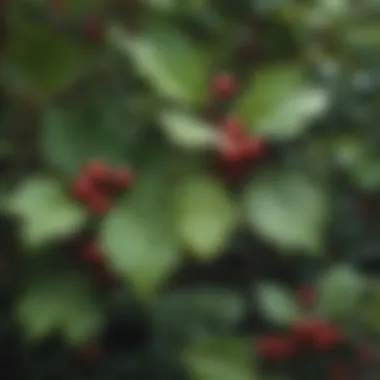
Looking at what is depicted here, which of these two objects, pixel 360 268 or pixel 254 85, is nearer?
pixel 254 85

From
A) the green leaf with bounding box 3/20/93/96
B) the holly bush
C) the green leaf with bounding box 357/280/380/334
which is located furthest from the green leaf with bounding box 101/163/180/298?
the green leaf with bounding box 357/280/380/334

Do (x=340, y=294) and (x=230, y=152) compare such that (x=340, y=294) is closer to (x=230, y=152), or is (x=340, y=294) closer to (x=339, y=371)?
(x=339, y=371)

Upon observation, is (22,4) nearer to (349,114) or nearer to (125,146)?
(125,146)

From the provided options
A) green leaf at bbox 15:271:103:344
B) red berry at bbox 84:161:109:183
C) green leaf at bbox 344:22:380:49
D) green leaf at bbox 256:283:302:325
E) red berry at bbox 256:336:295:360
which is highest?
green leaf at bbox 344:22:380:49

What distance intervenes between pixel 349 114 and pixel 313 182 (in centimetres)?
12

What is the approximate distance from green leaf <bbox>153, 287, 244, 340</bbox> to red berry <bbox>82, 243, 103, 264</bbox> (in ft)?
0.36

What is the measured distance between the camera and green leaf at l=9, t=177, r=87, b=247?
0.87 metres

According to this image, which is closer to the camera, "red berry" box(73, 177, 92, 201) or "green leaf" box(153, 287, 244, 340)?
"red berry" box(73, 177, 92, 201)

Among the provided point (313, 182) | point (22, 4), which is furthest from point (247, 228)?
point (22, 4)

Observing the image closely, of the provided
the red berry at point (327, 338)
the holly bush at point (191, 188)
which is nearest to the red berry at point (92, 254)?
the holly bush at point (191, 188)

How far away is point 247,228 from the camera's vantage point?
0.98 m

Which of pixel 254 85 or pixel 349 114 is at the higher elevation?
pixel 349 114

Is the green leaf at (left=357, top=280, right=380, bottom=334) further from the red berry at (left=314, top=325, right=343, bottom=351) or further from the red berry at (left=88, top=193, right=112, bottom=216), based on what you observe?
the red berry at (left=88, top=193, right=112, bottom=216)

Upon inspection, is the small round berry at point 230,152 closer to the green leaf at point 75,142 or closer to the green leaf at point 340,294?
the green leaf at point 75,142
